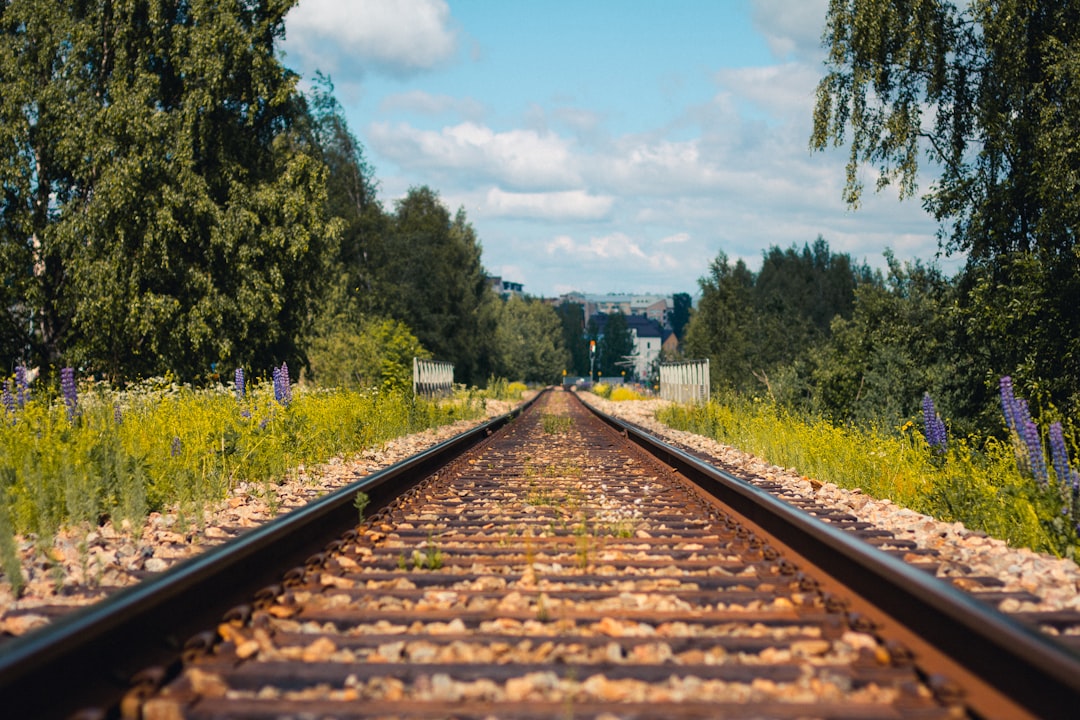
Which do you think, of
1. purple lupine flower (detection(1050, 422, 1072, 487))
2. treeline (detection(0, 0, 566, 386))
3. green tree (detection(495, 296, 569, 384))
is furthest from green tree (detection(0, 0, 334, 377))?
green tree (detection(495, 296, 569, 384))

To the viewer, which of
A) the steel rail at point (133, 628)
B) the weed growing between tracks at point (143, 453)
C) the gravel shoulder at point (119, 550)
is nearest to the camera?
the steel rail at point (133, 628)

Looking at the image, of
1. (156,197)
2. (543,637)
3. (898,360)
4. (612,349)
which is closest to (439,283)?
(156,197)

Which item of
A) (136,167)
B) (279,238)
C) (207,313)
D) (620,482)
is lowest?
(620,482)

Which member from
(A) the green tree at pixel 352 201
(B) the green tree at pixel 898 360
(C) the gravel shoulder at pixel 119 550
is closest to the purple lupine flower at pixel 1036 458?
(C) the gravel shoulder at pixel 119 550

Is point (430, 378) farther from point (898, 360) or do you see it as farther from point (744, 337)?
point (898, 360)

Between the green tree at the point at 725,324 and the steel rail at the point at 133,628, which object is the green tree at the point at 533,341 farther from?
the steel rail at the point at 133,628

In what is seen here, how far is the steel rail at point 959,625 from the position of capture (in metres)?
2.52

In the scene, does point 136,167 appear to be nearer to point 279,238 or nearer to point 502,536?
point 279,238

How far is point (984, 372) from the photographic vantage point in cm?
1725

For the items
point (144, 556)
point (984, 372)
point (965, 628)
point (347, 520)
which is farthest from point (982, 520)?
point (984, 372)

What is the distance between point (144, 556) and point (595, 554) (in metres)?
2.59

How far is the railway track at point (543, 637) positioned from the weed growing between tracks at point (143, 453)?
150 centimetres

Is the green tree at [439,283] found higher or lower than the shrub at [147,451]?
higher

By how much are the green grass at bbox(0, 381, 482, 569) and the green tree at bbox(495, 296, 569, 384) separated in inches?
3366
